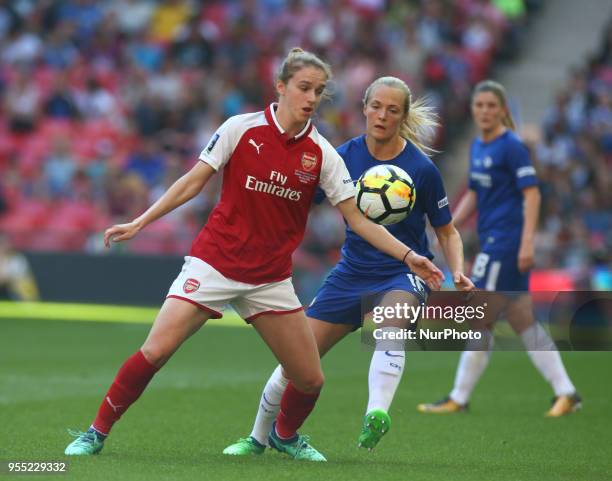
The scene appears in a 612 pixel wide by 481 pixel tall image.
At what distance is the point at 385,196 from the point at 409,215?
0.56 meters

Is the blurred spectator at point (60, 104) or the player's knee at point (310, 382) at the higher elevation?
the blurred spectator at point (60, 104)

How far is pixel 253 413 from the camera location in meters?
10.2

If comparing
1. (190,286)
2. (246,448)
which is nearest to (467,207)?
(246,448)

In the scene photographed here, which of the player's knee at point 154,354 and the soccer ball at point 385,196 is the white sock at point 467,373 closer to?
the soccer ball at point 385,196

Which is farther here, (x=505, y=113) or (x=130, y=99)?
(x=130, y=99)

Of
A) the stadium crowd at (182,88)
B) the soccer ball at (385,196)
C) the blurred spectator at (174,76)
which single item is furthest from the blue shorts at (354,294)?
the blurred spectator at (174,76)

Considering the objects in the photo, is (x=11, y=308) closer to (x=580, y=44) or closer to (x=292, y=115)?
(x=580, y=44)

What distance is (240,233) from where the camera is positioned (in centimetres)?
728

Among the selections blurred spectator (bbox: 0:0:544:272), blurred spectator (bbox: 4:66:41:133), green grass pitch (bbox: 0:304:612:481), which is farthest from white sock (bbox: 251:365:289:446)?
blurred spectator (bbox: 4:66:41:133)

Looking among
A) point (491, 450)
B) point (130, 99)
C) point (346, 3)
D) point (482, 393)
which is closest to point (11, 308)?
point (130, 99)

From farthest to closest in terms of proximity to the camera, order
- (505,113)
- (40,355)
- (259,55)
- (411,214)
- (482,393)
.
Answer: (259,55), (40,355), (482,393), (505,113), (411,214)

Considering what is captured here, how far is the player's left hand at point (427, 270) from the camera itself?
725 centimetres

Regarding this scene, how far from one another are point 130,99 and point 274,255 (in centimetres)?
1728

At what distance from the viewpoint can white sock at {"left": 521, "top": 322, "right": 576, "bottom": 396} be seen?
10711 mm
